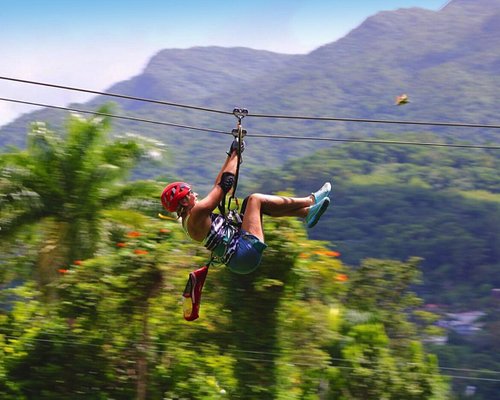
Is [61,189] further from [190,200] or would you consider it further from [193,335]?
[190,200]

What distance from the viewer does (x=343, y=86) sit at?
133375 mm

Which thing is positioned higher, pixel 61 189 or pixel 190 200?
pixel 190 200

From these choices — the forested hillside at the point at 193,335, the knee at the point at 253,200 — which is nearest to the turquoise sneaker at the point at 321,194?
the knee at the point at 253,200

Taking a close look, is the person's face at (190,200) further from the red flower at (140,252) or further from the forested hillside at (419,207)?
the forested hillside at (419,207)

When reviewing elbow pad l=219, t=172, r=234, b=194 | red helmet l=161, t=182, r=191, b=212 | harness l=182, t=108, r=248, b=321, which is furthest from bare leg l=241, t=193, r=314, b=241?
red helmet l=161, t=182, r=191, b=212

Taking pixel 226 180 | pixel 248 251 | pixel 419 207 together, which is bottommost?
pixel 419 207

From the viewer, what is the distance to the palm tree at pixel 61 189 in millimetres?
11516

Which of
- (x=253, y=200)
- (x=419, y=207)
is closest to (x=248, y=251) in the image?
(x=253, y=200)

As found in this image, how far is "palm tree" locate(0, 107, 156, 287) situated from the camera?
37.8ft

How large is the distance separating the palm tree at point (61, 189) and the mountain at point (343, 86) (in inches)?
2776

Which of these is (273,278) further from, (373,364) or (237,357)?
(373,364)

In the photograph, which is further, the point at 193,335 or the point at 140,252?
the point at 193,335

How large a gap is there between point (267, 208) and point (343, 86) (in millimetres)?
130139

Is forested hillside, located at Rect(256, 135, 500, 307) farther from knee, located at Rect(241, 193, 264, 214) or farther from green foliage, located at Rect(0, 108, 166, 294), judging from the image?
knee, located at Rect(241, 193, 264, 214)
